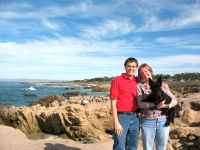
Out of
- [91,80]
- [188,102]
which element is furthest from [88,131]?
[91,80]

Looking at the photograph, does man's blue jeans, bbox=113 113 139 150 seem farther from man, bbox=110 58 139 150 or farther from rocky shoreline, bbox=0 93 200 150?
rocky shoreline, bbox=0 93 200 150

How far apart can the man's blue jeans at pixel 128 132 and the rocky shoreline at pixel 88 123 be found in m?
4.14

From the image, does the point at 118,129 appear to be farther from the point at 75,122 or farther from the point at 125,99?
the point at 75,122

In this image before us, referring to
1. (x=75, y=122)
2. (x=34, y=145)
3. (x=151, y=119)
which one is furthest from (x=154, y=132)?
(x=75, y=122)

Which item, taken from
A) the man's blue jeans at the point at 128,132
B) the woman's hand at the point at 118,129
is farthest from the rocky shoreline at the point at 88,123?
the woman's hand at the point at 118,129

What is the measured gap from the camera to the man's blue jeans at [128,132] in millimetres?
6793

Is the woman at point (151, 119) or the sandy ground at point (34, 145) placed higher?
the woman at point (151, 119)

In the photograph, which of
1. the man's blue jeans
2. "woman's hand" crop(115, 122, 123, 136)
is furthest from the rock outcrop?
"woman's hand" crop(115, 122, 123, 136)

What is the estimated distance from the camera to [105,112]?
14547 millimetres

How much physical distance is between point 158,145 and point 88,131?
719 centimetres

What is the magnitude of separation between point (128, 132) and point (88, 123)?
717 cm

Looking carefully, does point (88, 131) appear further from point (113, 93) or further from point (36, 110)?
point (113, 93)

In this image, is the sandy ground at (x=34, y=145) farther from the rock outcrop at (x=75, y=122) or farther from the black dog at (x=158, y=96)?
the black dog at (x=158, y=96)

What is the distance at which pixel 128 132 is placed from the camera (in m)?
6.94
